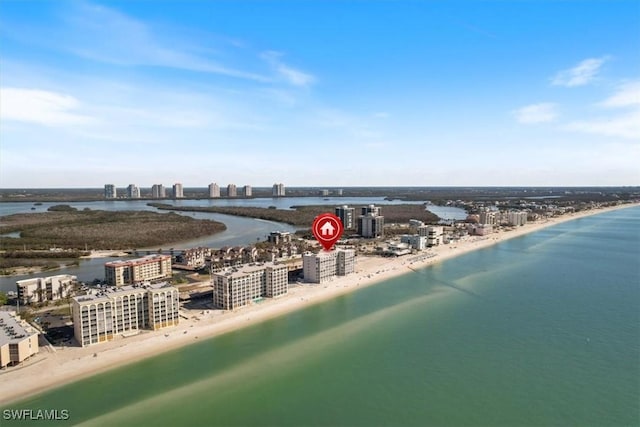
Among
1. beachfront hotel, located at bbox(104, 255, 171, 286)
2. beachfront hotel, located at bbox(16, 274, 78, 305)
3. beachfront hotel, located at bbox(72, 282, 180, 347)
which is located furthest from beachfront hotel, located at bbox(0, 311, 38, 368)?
beachfront hotel, located at bbox(104, 255, 171, 286)

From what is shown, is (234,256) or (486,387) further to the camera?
(234,256)

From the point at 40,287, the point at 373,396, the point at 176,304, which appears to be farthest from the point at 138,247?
the point at 373,396

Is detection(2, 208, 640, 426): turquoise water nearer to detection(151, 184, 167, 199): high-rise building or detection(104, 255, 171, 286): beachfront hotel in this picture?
detection(104, 255, 171, 286): beachfront hotel

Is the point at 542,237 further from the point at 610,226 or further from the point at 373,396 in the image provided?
the point at 373,396

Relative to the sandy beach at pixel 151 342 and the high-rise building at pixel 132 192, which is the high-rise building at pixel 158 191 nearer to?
the high-rise building at pixel 132 192

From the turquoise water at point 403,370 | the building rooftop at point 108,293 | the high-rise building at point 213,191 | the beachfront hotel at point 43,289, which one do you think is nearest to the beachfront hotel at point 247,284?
the turquoise water at point 403,370

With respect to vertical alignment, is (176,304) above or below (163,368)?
above
